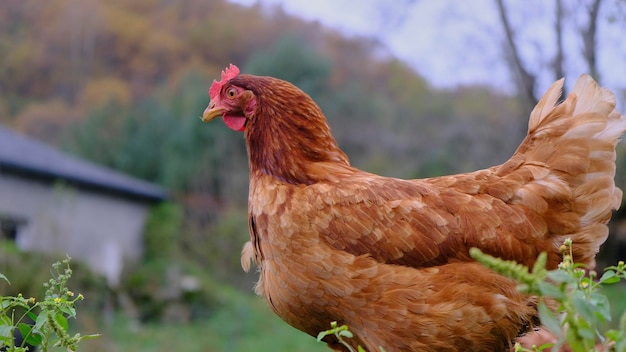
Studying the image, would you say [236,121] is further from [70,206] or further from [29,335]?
[70,206]

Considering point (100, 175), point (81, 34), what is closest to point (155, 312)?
point (100, 175)

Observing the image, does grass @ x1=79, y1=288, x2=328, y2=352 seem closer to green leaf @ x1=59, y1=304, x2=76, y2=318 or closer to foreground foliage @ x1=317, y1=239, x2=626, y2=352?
green leaf @ x1=59, y1=304, x2=76, y2=318

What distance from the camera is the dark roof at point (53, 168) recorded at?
1494cm

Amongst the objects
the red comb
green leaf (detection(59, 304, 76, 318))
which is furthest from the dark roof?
green leaf (detection(59, 304, 76, 318))

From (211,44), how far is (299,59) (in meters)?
A: 4.95

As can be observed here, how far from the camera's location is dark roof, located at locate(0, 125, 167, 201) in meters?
14.9

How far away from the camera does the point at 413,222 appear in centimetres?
226

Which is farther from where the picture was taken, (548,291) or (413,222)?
(413,222)

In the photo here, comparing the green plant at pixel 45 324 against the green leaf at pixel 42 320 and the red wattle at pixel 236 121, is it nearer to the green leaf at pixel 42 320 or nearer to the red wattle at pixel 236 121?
the green leaf at pixel 42 320

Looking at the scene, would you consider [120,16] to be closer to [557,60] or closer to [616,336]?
[557,60]

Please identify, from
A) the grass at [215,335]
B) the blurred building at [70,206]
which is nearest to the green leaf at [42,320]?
the grass at [215,335]

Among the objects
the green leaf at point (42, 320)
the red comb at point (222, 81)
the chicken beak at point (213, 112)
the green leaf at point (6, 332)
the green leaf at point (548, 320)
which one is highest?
the red comb at point (222, 81)

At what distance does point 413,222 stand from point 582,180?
71cm

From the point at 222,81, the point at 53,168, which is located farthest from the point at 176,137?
the point at 222,81
